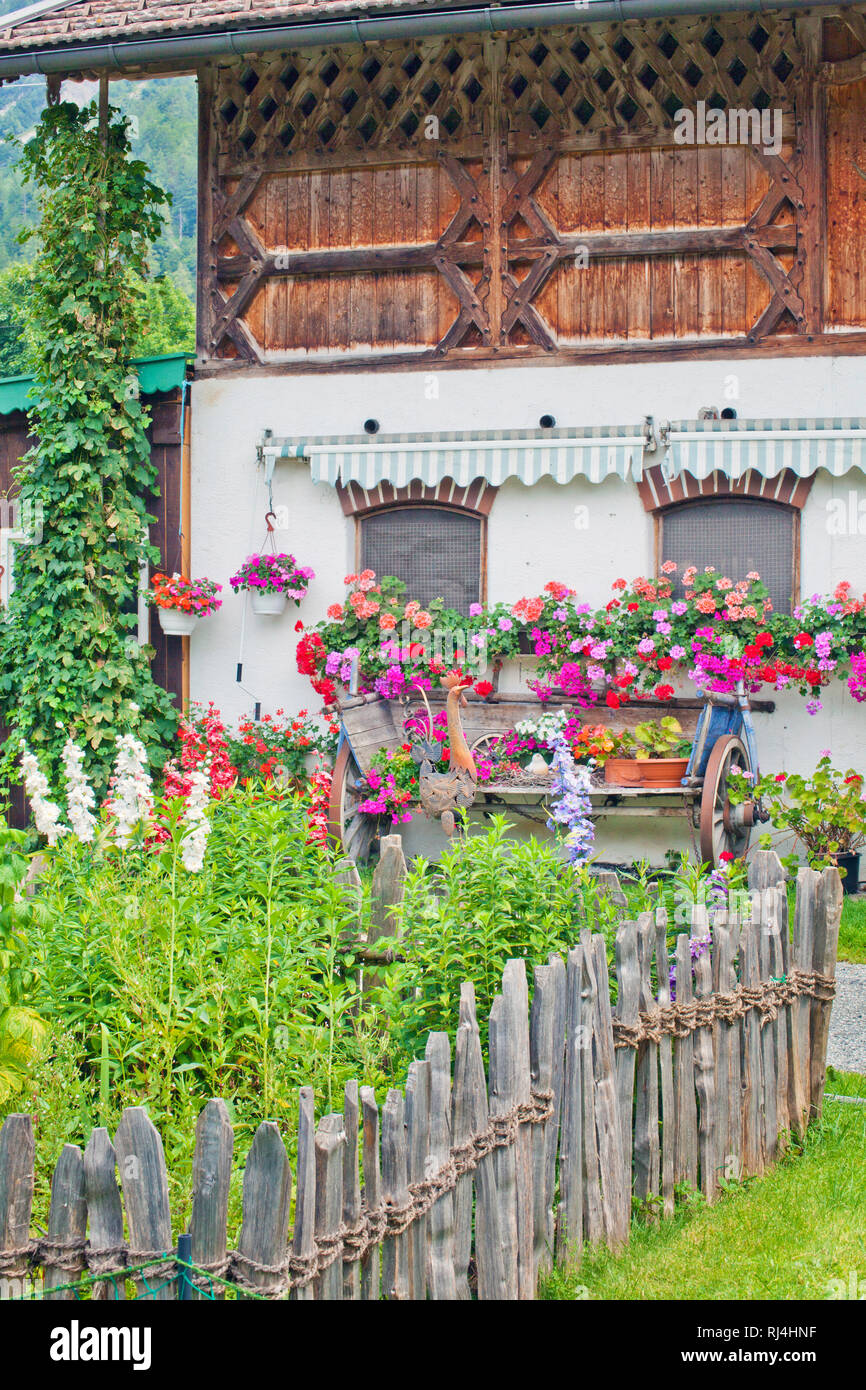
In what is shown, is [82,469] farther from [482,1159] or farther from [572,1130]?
[482,1159]

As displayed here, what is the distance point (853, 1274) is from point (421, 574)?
693cm

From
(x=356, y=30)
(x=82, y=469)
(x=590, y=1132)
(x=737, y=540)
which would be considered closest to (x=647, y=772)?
(x=737, y=540)

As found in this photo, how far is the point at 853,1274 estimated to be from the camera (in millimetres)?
3682

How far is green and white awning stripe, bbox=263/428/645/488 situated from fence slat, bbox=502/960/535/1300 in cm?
618

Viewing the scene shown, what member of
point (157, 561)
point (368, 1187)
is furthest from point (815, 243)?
point (368, 1187)

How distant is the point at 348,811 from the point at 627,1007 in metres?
5.08

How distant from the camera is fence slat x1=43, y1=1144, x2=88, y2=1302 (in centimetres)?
266

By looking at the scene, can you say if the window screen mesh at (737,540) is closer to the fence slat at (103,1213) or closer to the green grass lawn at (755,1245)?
the green grass lawn at (755,1245)

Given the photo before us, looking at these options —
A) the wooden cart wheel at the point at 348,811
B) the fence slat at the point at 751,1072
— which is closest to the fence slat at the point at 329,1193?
the fence slat at the point at 751,1072

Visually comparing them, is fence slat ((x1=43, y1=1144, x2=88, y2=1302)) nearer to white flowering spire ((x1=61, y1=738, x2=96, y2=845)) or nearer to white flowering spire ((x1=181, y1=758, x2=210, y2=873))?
white flowering spire ((x1=181, y1=758, x2=210, y2=873))

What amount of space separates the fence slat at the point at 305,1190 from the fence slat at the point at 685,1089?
1.74 metres

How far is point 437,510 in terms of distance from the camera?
32.8 feet

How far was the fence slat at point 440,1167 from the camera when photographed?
10.5ft
